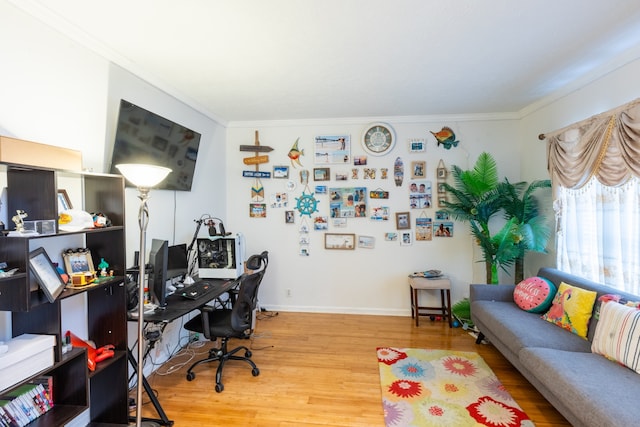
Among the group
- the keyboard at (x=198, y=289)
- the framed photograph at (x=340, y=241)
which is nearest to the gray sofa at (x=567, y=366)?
the framed photograph at (x=340, y=241)

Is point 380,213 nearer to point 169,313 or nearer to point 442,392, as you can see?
point 442,392

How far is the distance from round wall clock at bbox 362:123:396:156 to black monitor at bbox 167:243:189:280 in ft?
8.01

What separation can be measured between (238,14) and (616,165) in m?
2.81

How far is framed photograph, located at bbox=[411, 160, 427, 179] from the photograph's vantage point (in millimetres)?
3746

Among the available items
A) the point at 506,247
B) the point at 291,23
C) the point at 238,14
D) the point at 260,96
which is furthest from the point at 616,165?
the point at 260,96

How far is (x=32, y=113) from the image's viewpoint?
1627 millimetres

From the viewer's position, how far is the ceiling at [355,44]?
1691 millimetres

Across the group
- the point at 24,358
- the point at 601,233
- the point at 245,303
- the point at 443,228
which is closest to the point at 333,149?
the point at 443,228

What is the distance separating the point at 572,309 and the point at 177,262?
3291 mm

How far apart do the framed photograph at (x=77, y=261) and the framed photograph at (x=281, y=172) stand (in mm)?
2413

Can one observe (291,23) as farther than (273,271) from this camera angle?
No

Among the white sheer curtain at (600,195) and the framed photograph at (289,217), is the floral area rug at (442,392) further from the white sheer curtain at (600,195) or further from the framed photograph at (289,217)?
the framed photograph at (289,217)

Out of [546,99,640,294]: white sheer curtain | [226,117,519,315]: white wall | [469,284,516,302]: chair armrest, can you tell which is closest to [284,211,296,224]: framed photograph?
[226,117,519,315]: white wall

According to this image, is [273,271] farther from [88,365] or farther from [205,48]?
[205,48]
